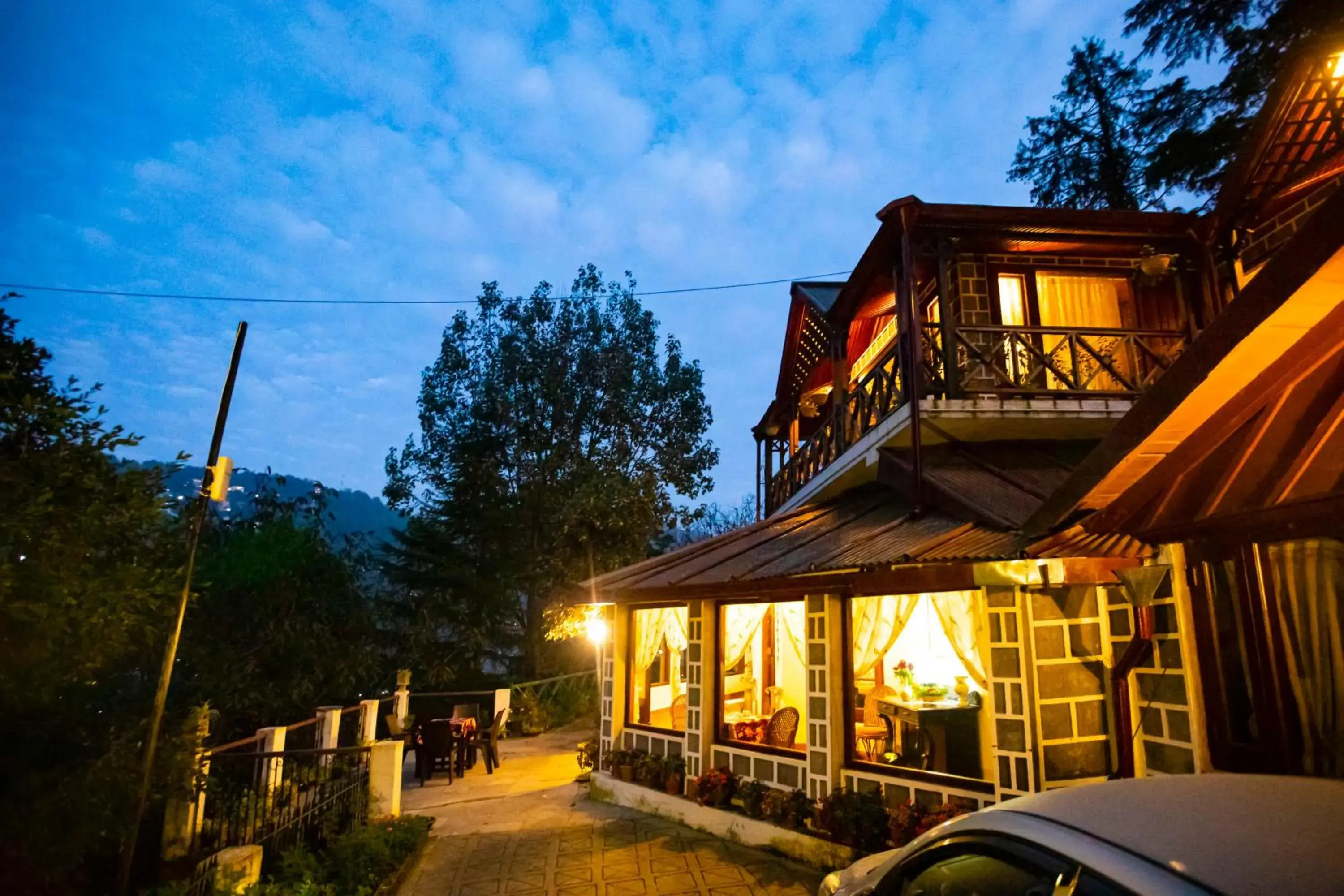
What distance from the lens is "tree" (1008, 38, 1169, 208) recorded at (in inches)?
671

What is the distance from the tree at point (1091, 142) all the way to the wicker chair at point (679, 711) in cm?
1581

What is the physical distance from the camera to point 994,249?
9.11 meters

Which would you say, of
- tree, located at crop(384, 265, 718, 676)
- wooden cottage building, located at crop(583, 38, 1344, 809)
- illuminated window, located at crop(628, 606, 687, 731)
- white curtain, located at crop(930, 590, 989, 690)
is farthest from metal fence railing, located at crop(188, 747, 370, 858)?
tree, located at crop(384, 265, 718, 676)

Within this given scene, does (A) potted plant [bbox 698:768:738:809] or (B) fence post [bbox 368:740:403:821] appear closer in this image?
(A) potted plant [bbox 698:768:738:809]

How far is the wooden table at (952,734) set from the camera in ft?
21.6

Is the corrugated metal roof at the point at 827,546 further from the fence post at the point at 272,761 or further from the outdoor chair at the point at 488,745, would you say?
the outdoor chair at the point at 488,745

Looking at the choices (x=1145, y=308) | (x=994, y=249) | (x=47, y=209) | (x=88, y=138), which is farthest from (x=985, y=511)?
(x=47, y=209)

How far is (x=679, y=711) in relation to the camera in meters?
11.1

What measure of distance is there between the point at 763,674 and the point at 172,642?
9487 mm

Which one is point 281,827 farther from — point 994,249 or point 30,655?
point 994,249

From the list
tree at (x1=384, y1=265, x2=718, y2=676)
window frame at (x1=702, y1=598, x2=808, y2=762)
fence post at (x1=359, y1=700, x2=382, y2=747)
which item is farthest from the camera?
tree at (x1=384, y1=265, x2=718, y2=676)

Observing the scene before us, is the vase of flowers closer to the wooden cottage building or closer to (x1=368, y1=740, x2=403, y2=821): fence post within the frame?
the wooden cottage building

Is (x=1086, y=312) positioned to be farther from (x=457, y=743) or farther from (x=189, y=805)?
(x=189, y=805)

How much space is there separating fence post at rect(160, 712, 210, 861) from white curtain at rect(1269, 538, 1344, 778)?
8.39m
